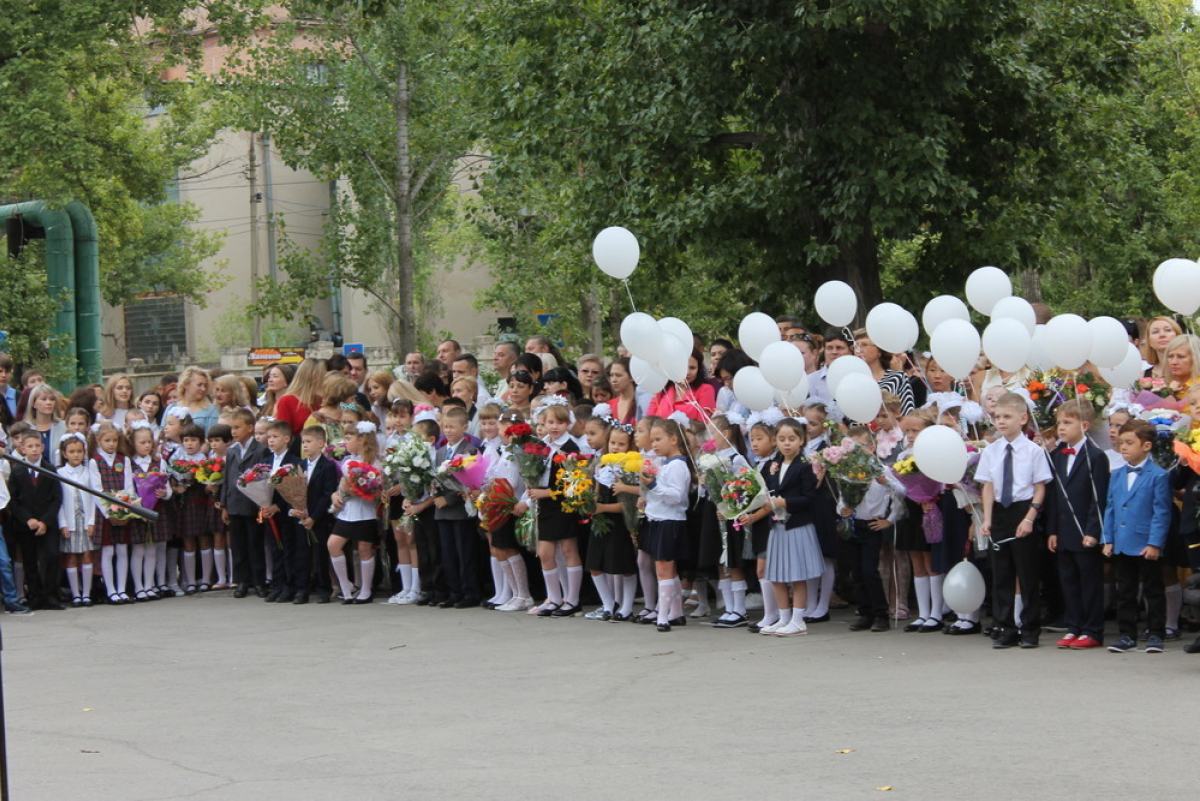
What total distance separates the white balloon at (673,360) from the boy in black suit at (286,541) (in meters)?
4.27

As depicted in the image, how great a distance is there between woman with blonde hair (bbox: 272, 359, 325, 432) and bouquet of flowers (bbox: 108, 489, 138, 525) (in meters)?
1.53

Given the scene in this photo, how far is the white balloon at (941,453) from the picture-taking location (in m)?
9.28

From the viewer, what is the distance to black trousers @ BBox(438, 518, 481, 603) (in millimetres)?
12523

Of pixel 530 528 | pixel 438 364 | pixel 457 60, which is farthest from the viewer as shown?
pixel 457 60

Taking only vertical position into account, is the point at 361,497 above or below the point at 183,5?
below

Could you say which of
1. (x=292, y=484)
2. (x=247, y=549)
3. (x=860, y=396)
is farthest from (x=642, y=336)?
(x=247, y=549)

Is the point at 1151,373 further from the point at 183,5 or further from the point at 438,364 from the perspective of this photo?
the point at 183,5

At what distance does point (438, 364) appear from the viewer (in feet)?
46.3

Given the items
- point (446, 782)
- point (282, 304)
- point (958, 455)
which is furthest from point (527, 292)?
point (446, 782)

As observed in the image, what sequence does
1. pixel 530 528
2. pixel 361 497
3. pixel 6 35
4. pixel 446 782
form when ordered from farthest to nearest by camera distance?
pixel 6 35 < pixel 361 497 < pixel 530 528 < pixel 446 782

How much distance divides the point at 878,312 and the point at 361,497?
4.96 meters

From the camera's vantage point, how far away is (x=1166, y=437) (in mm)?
9266

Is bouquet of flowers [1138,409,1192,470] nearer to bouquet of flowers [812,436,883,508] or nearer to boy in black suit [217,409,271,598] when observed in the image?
bouquet of flowers [812,436,883,508]

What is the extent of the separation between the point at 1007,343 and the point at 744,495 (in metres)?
2.12
